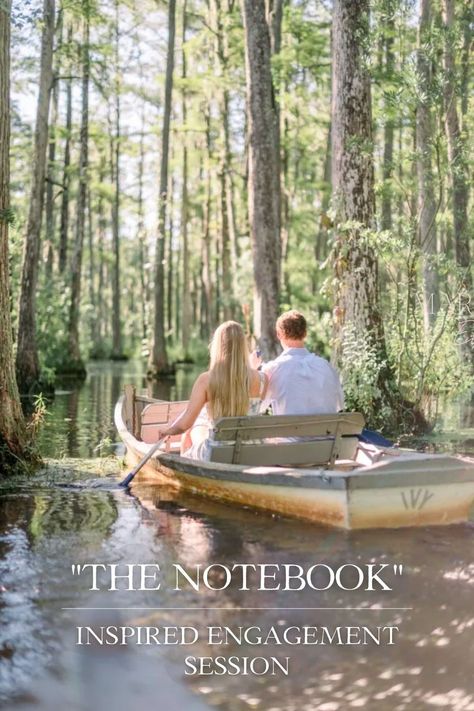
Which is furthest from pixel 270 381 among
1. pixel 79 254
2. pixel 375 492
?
pixel 79 254

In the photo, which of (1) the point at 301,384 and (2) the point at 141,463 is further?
(2) the point at 141,463

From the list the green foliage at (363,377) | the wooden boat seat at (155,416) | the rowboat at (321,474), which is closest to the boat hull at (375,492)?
the rowboat at (321,474)

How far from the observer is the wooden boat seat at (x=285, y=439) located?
24.1 feet

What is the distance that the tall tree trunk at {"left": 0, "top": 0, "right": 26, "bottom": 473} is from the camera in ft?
26.5

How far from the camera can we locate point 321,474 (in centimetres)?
642

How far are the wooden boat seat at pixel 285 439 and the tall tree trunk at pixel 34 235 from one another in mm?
12255

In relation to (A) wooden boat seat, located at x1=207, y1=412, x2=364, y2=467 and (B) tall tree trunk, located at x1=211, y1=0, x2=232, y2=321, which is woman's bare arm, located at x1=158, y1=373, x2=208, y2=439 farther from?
(B) tall tree trunk, located at x1=211, y1=0, x2=232, y2=321

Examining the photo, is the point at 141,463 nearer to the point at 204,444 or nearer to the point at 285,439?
the point at 204,444

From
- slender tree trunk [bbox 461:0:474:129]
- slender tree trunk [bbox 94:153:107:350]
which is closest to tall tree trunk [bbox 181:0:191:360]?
slender tree trunk [bbox 94:153:107:350]

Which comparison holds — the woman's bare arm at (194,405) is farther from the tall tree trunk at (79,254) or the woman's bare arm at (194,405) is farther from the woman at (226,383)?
the tall tree trunk at (79,254)

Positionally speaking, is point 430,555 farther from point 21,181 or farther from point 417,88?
point 21,181

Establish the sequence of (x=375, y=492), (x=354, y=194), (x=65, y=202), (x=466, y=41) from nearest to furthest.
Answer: (x=375, y=492) → (x=354, y=194) → (x=466, y=41) → (x=65, y=202)

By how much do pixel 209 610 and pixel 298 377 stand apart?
3.12 meters

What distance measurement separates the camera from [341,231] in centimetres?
1122
